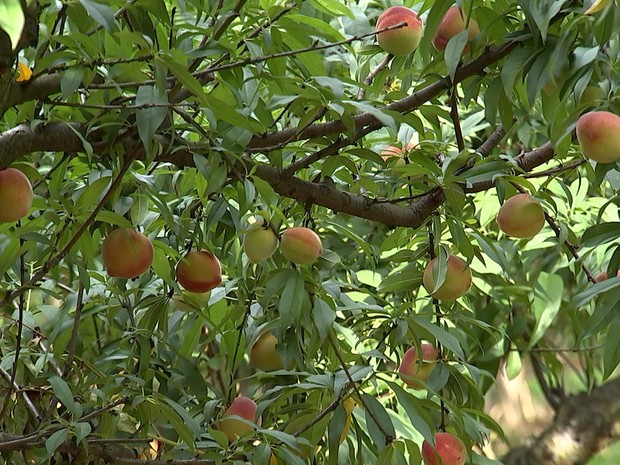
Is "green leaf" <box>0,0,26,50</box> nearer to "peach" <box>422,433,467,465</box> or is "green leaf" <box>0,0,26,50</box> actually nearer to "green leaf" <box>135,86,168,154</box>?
"green leaf" <box>135,86,168,154</box>

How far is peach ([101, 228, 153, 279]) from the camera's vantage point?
0.86 meters

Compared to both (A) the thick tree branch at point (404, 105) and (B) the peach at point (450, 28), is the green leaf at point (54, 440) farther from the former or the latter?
(B) the peach at point (450, 28)

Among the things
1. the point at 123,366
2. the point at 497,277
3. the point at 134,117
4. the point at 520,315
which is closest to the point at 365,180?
the point at 134,117

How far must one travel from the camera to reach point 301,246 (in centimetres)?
87

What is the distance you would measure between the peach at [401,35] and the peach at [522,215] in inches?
7.6

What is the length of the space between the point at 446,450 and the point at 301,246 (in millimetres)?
284

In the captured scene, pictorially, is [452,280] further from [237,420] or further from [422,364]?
[237,420]

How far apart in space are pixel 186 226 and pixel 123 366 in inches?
10.2

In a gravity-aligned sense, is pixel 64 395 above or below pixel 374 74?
below

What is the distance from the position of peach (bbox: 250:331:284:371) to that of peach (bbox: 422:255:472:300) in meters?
0.21

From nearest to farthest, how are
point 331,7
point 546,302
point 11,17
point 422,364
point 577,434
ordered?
1. point 11,17
2. point 331,7
3. point 422,364
4. point 546,302
5. point 577,434

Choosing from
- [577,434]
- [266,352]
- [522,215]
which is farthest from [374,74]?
[577,434]

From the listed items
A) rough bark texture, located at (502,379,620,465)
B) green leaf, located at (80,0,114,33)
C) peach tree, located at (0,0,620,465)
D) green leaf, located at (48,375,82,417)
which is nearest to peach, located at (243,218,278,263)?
peach tree, located at (0,0,620,465)

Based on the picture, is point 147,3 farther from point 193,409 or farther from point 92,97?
point 193,409
